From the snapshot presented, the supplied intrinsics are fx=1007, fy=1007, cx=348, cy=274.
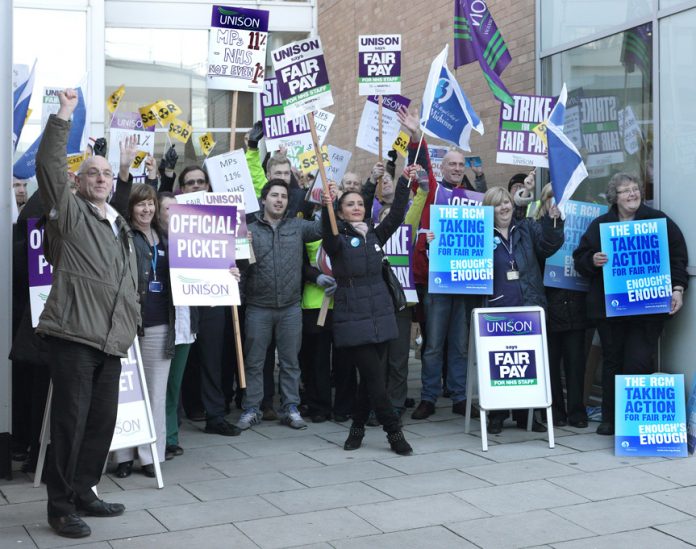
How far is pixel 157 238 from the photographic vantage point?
719cm

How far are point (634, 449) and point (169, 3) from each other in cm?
1389

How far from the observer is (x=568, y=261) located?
8398 millimetres

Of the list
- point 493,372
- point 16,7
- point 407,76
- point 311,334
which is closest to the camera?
point 493,372

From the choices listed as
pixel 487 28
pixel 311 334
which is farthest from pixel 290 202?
pixel 487 28

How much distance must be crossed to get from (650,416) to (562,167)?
6.86 feet

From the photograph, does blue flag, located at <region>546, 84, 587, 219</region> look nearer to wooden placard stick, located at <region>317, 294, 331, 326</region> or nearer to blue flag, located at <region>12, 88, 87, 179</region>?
wooden placard stick, located at <region>317, 294, 331, 326</region>

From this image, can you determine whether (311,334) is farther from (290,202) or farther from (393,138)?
(393,138)

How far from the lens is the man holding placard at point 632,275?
7820mm

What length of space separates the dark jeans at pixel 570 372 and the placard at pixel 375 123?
9.41ft

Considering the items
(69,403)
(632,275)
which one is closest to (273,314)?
(632,275)

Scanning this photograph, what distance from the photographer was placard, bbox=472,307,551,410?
7824 mm

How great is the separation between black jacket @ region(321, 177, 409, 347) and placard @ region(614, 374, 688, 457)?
5.78ft

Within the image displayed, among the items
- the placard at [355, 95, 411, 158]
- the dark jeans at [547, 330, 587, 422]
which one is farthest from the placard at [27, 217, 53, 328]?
the placard at [355, 95, 411, 158]

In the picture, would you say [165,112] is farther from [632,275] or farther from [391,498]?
[391,498]
